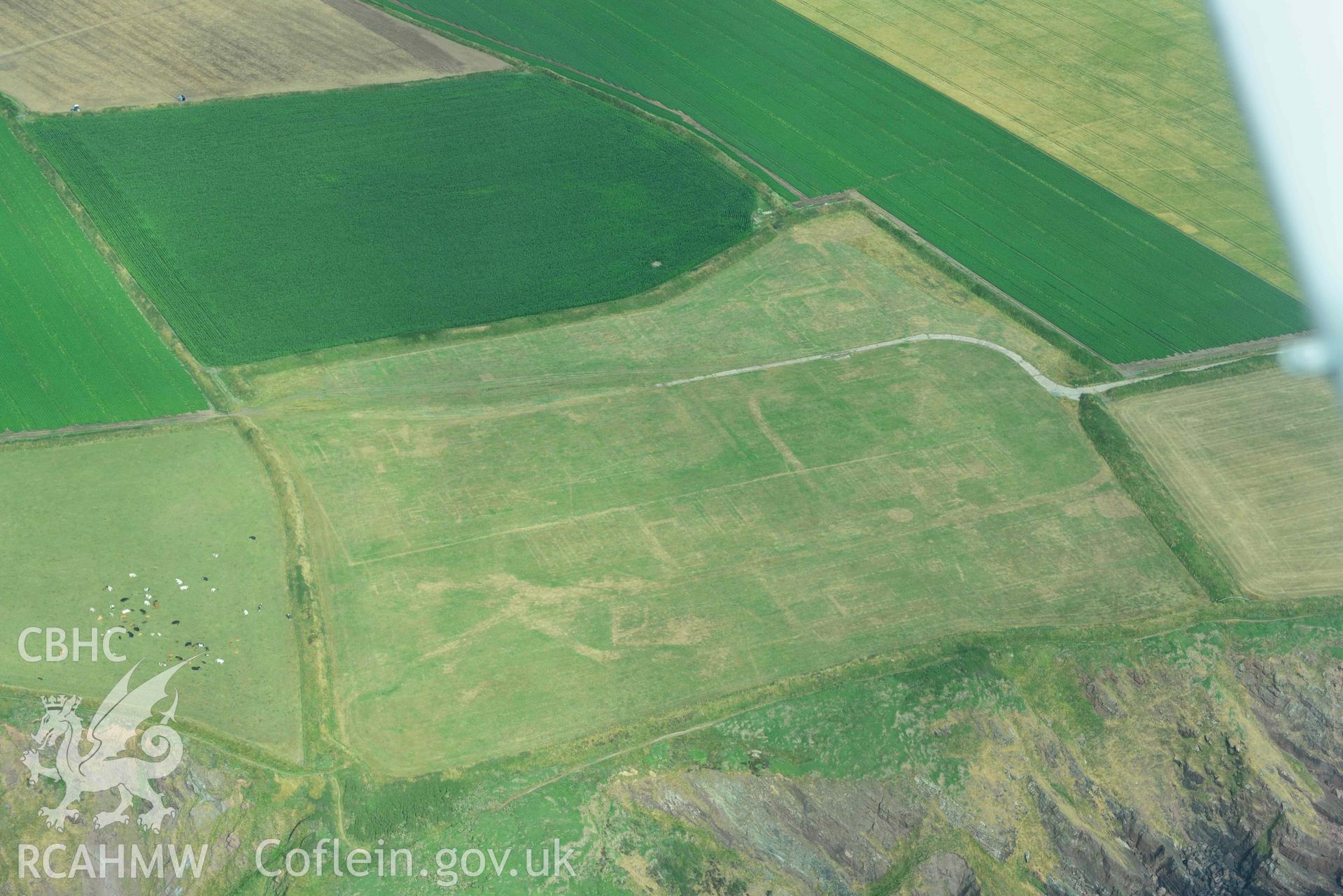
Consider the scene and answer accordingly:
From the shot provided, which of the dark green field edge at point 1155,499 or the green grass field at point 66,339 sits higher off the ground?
the dark green field edge at point 1155,499

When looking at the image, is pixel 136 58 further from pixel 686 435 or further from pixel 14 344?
pixel 686 435

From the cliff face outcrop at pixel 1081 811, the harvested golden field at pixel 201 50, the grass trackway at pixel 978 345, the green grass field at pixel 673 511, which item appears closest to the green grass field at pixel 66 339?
the green grass field at pixel 673 511

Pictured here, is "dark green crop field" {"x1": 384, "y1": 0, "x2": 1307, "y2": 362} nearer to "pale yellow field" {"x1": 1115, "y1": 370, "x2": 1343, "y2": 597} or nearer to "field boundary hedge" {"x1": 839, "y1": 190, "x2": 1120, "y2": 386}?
"field boundary hedge" {"x1": 839, "y1": 190, "x2": 1120, "y2": 386}

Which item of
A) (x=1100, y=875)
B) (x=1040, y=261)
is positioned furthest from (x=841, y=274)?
(x=1100, y=875)

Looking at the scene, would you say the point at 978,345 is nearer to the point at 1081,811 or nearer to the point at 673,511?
the point at 673,511

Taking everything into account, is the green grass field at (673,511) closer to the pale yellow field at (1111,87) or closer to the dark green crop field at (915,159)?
the dark green crop field at (915,159)

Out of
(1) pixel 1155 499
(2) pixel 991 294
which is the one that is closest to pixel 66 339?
(2) pixel 991 294
